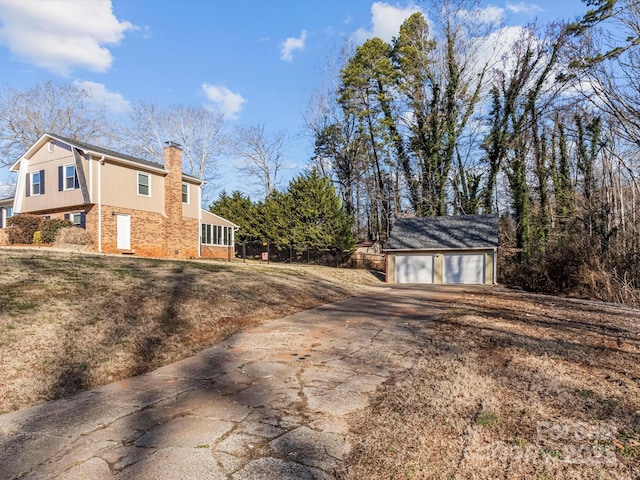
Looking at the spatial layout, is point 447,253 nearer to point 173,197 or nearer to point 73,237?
point 173,197

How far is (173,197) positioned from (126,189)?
2433 millimetres

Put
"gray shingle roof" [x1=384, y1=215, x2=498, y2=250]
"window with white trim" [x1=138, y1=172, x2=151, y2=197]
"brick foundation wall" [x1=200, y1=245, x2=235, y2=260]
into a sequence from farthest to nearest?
1. "brick foundation wall" [x1=200, y1=245, x2=235, y2=260]
2. "gray shingle roof" [x1=384, y1=215, x2=498, y2=250]
3. "window with white trim" [x1=138, y1=172, x2=151, y2=197]

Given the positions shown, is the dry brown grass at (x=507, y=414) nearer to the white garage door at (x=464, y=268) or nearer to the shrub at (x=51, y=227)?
the white garage door at (x=464, y=268)

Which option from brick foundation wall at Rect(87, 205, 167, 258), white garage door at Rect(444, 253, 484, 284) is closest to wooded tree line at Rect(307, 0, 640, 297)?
white garage door at Rect(444, 253, 484, 284)

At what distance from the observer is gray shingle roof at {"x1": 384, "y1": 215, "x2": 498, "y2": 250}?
2202 cm

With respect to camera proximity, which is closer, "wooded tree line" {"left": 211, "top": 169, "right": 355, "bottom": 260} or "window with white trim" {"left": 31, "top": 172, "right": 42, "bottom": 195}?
"window with white trim" {"left": 31, "top": 172, "right": 42, "bottom": 195}

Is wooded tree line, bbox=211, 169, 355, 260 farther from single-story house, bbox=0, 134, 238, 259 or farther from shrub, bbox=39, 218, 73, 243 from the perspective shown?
shrub, bbox=39, 218, 73, 243

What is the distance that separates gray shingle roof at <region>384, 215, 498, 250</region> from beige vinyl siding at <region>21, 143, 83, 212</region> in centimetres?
1597

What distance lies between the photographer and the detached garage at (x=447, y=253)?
21.5 metres

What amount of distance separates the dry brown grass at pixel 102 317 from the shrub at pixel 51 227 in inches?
364

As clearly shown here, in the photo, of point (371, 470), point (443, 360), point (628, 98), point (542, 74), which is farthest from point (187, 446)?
point (542, 74)

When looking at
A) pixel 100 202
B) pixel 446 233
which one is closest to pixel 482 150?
pixel 446 233

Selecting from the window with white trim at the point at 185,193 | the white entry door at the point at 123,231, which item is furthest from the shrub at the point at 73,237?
the window with white trim at the point at 185,193

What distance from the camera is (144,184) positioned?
2000 centimetres
